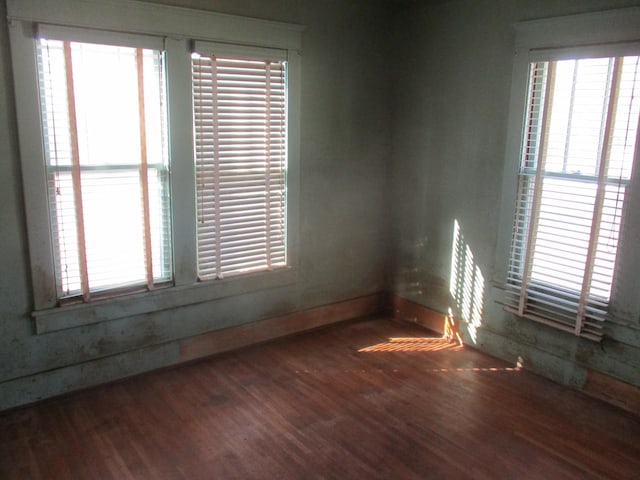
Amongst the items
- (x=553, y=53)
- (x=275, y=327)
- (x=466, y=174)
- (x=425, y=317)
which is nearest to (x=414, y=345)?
(x=425, y=317)

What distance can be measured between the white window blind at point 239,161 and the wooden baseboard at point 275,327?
0.48 m

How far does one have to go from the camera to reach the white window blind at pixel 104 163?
3.17 m

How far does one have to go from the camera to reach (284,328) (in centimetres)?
446

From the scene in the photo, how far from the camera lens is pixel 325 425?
3.21m

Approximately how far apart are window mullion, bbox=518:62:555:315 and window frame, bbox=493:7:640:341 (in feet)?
0.49

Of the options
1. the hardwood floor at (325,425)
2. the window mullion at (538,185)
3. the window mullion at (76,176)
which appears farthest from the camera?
the window mullion at (538,185)

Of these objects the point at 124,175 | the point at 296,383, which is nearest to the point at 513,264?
the point at 296,383

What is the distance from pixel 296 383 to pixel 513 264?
70.3 inches

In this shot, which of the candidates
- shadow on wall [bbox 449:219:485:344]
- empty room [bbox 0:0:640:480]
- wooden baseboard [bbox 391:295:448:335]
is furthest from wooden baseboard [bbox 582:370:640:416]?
wooden baseboard [bbox 391:295:448:335]

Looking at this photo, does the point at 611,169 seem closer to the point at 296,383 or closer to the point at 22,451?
the point at 296,383

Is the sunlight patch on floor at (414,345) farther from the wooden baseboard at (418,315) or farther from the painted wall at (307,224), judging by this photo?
the painted wall at (307,224)

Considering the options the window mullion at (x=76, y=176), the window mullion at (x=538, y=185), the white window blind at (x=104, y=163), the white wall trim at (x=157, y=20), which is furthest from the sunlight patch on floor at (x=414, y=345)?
the white wall trim at (x=157, y=20)

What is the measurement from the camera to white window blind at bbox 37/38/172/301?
317 cm

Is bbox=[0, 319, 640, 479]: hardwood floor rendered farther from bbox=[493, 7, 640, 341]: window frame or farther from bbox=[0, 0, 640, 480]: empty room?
bbox=[493, 7, 640, 341]: window frame
